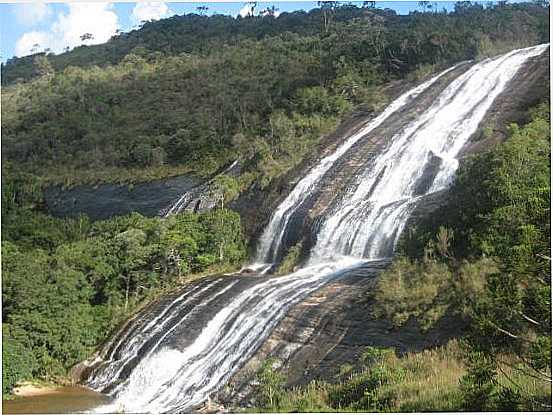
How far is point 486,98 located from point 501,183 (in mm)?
11238

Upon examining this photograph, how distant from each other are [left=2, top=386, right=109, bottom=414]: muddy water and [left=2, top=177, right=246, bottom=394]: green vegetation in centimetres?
59

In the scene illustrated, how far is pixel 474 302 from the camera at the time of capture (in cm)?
1027

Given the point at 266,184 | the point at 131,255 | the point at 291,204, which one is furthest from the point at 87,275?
the point at 266,184

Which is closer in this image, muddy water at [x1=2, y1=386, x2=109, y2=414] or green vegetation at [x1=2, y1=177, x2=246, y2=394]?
muddy water at [x1=2, y1=386, x2=109, y2=414]

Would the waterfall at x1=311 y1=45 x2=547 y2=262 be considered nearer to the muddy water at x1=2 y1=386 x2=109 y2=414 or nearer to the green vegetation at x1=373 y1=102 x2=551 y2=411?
the green vegetation at x1=373 y1=102 x2=551 y2=411

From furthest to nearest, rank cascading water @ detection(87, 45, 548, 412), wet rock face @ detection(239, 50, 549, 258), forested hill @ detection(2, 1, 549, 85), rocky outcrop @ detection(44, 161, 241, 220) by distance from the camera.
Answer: forested hill @ detection(2, 1, 549, 85) → rocky outcrop @ detection(44, 161, 241, 220) → wet rock face @ detection(239, 50, 549, 258) → cascading water @ detection(87, 45, 548, 412)

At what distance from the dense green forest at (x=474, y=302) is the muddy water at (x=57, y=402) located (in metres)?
3.52

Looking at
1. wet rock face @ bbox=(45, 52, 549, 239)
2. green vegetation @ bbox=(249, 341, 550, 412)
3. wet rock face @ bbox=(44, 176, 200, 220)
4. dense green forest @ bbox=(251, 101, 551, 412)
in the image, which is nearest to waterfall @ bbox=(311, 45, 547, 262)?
wet rock face @ bbox=(45, 52, 549, 239)

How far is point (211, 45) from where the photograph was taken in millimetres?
54625

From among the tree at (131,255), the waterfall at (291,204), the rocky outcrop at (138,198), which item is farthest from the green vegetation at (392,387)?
the rocky outcrop at (138,198)

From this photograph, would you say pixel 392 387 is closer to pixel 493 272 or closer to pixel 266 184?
pixel 493 272

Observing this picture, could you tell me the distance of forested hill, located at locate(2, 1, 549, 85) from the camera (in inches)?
1204

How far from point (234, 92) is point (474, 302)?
2883cm

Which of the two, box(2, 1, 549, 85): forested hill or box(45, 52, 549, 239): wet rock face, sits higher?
box(2, 1, 549, 85): forested hill
